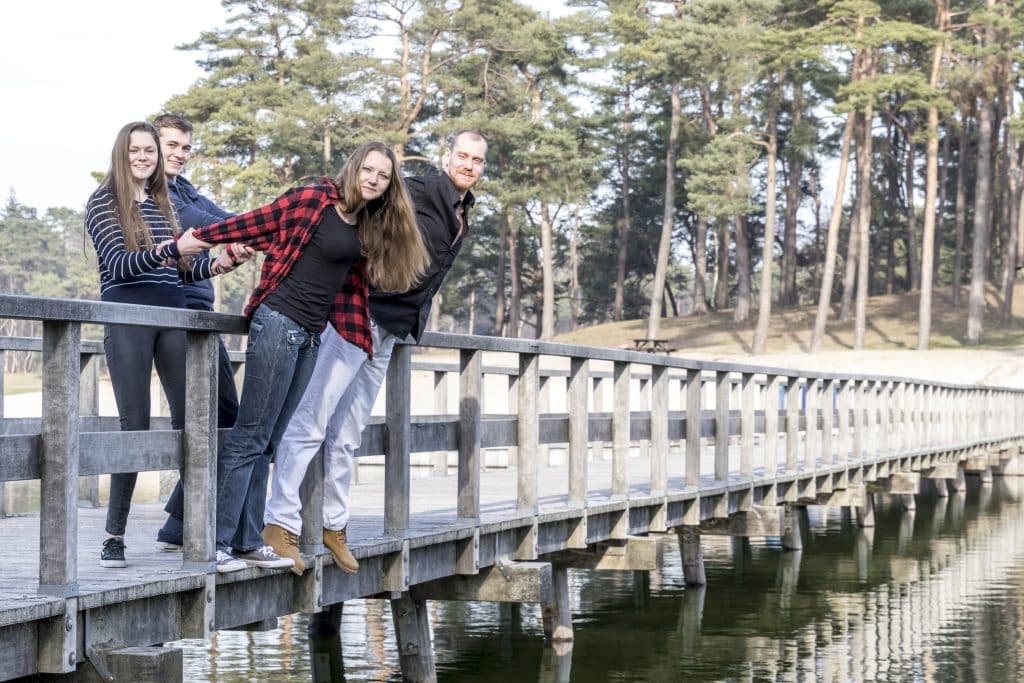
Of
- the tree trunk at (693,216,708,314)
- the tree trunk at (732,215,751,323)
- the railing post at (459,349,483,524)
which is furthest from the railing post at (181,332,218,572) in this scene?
the tree trunk at (693,216,708,314)

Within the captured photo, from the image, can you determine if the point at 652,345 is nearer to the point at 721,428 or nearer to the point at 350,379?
the point at 721,428

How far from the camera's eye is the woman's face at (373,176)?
5.29 meters

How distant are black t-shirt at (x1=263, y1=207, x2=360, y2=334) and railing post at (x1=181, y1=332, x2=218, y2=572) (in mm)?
362

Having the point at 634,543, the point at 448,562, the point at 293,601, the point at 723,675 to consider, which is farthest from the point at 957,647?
the point at 293,601

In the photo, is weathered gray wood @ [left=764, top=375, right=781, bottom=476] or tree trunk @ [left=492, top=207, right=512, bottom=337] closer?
weathered gray wood @ [left=764, top=375, right=781, bottom=476]

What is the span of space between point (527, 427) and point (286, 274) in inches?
112

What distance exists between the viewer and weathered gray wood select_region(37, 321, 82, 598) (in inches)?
167

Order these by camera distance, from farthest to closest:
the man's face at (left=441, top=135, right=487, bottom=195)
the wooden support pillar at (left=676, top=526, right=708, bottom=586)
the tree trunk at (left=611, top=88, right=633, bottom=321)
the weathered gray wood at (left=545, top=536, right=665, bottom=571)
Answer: the tree trunk at (left=611, top=88, right=633, bottom=321) → the wooden support pillar at (left=676, top=526, right=708, bottom=586) → the weathered gray wood at (left=545, top=536, right=665, bottom=571) → the man's face at (left=441, top=135, right=487, bottom=195)

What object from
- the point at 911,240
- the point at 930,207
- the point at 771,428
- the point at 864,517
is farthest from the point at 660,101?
the point at 771,428

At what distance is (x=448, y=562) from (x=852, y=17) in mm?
44136

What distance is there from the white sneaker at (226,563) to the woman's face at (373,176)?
1280mm

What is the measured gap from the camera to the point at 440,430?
7.05 meters

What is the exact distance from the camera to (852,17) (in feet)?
159

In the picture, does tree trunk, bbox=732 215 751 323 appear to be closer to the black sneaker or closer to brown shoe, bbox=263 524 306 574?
brown shoe, bbox=263 524 306 574
